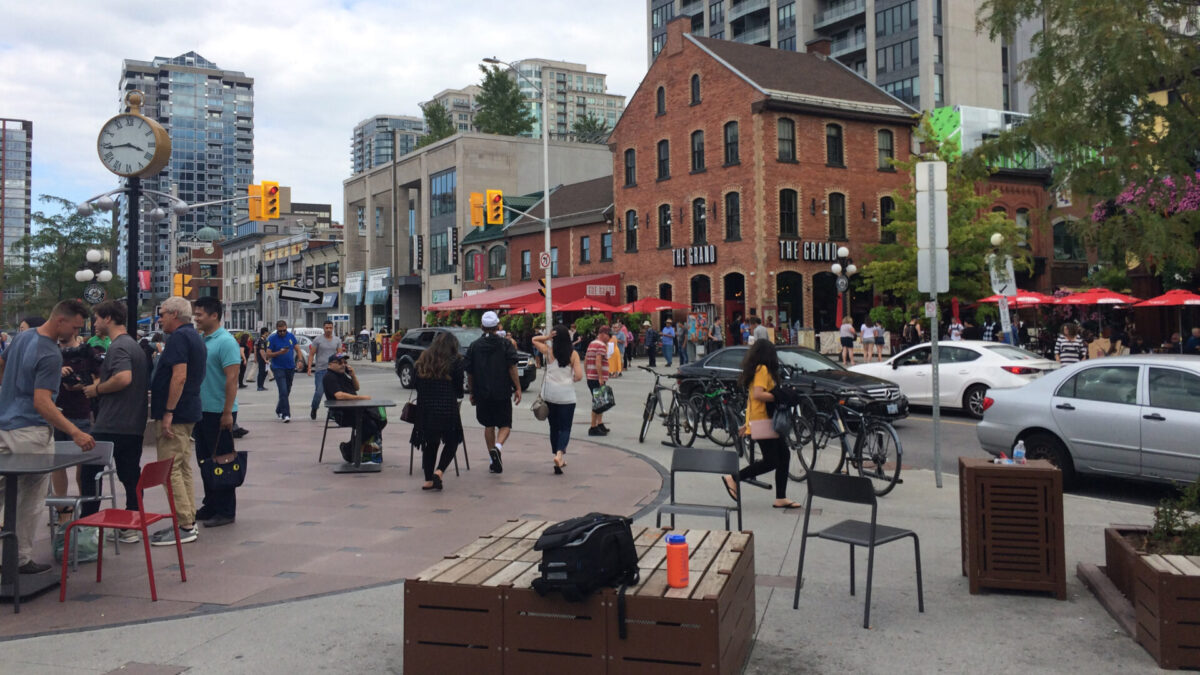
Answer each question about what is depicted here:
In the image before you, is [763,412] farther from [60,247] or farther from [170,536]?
[60,247]

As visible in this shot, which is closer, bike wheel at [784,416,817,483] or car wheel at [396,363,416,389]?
bike wheel at [784,416,817,483]

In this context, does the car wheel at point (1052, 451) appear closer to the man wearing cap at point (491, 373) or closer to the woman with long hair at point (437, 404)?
the man wearing cap at point (491, 373)

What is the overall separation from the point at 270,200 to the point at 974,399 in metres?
18.9

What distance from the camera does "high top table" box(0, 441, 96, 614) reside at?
17.9ft

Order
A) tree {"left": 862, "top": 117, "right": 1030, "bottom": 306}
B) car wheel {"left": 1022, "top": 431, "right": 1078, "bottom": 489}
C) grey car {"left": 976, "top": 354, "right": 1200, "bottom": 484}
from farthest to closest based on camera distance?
tree {"left": 862, "top": 117, "right": 1030, "bottom": 306}
car wheel {"left": 1022, "top": 431, "right": 1078, "bottom": 489}
grey car {"left": 976, "top": 354, "right": 1200, "bottom": 484}

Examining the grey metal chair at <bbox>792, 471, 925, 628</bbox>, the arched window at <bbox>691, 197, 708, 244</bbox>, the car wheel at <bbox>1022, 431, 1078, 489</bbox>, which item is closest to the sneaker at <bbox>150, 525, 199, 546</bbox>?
the grey metal chair at <bbox>792, 471, 925, 628</bbox>

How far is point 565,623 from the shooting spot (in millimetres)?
4023

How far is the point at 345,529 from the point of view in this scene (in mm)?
7836

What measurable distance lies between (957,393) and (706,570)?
44.7 feet

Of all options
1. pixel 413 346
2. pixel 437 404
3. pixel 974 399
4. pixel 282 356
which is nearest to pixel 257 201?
pixel 413 346

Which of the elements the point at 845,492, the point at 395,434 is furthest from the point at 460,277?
the point at 845,492

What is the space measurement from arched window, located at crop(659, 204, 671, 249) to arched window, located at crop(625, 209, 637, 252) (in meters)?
1.79

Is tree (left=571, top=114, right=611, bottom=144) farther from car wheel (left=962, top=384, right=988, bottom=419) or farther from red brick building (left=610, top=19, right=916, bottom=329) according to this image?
car wheel (left=962, top=384, right=988, bottom=419)

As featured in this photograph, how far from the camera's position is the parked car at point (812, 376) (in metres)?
14.4
